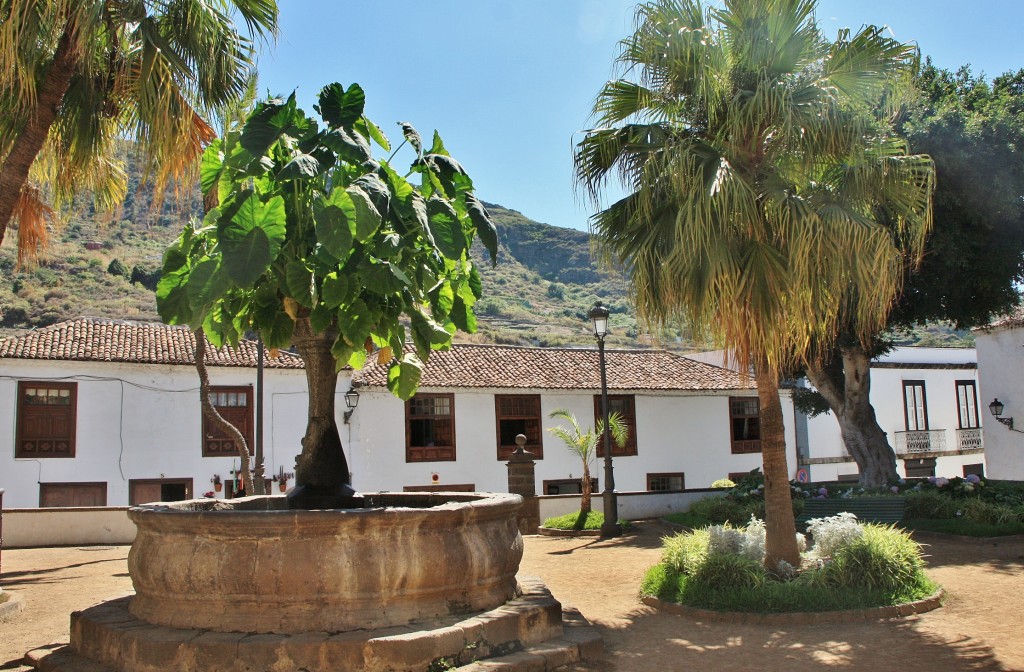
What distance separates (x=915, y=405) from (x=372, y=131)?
32080mm

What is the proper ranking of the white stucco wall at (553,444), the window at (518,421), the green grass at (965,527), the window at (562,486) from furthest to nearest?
the window at (562,486), the window at (518,421), the white stucco wall at (553,444), the green grass at (965,527)

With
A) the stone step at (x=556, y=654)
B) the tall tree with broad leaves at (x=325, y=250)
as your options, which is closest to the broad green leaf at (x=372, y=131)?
the tall tree with broad leaves at (x=325, y=250)

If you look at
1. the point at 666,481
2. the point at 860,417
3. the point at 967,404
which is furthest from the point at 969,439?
the point at 860,417

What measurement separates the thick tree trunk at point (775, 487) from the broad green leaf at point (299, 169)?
505cm

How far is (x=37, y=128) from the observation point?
784 cm

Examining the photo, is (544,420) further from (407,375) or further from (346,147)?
(346,147)

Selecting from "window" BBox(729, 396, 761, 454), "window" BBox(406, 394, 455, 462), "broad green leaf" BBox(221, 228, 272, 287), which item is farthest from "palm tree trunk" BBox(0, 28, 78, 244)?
"window" BBox(729, 396, 761, 454)

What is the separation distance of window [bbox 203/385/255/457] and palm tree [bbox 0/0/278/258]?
13346mm

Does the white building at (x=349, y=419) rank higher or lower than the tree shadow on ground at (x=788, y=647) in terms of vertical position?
higher

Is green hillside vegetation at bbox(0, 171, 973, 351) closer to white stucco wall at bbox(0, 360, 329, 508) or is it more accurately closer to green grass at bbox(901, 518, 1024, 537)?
white stucco wall at bbox(0, 360, 329, 508)

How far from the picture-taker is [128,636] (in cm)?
526

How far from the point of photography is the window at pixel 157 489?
2092 centimetres

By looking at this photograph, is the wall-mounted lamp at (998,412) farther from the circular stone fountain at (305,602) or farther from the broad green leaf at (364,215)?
the broad green leaf at (364,215)

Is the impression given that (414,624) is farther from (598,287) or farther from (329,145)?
(598,287)
